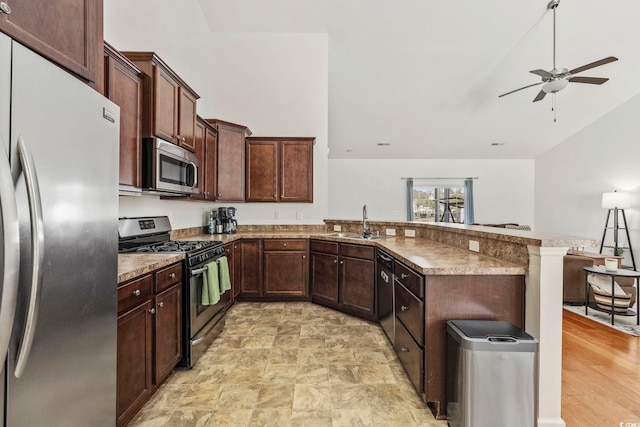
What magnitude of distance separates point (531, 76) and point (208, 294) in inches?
236

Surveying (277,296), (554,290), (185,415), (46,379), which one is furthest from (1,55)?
(277,296)

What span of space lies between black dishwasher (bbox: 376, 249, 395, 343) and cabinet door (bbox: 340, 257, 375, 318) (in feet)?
0.39

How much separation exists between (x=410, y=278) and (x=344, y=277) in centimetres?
145

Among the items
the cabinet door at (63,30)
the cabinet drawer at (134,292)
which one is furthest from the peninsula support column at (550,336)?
the cabinet door at (63,30)

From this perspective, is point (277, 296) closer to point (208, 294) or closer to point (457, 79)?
point (208, 294)

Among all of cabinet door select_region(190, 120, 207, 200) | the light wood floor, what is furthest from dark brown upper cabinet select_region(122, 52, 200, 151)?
the light wood floor

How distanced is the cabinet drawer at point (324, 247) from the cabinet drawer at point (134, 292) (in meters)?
2.09

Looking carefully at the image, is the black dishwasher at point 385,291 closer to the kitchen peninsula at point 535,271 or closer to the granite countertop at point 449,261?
the granite countertop at point 449,261

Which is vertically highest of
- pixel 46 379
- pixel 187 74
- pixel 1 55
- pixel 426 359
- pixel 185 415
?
pixel 187 74

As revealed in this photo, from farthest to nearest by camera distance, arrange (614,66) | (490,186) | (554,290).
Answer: (490,186)
(614,66)
(554,290)

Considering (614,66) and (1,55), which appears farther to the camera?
(614,66)

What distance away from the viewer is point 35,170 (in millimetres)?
814

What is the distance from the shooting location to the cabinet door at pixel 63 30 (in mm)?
906

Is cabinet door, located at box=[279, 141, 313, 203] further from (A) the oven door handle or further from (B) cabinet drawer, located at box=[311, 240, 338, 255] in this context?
(A) the oven door handle
